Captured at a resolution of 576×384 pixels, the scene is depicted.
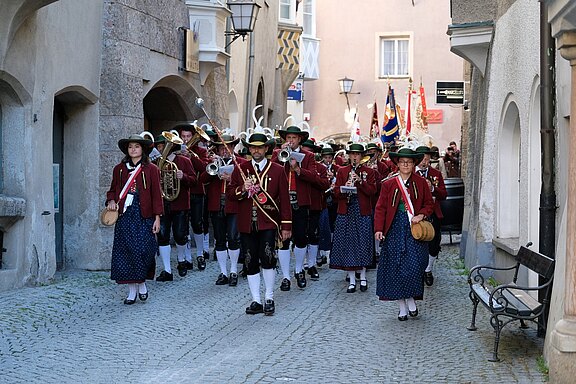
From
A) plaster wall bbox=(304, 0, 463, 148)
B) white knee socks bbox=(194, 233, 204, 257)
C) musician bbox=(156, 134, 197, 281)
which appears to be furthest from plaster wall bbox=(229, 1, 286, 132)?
plaster wall bbox=(304, 0, 463, 148)

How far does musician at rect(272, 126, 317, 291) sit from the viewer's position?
12.9m

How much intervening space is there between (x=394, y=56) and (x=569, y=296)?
33.1m

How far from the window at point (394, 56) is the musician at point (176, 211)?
26415 millimetres

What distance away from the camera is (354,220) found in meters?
13.1

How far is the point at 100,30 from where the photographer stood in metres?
14.6

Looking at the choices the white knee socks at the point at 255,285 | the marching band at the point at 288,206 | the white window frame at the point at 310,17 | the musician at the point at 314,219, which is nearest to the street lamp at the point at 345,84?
the white window frame at the point at 310,17

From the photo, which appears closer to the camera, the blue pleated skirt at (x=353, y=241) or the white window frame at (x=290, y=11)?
the blue pleated skirt at (x=353, y=241)

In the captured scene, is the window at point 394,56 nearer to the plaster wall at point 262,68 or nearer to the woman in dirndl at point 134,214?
the plaster wall at point 262,68

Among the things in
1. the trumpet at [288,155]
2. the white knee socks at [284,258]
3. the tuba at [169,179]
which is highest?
the trumpet at [288,155]

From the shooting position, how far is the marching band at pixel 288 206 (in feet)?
35.1

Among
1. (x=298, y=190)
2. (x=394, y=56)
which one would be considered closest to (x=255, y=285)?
Answer: (x=298, y=190)

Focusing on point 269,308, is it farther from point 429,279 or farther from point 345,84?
point 345,84

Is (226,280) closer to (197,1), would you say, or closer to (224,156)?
(224,156)

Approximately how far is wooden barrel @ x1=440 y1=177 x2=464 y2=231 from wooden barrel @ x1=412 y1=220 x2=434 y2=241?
9.76 meters
